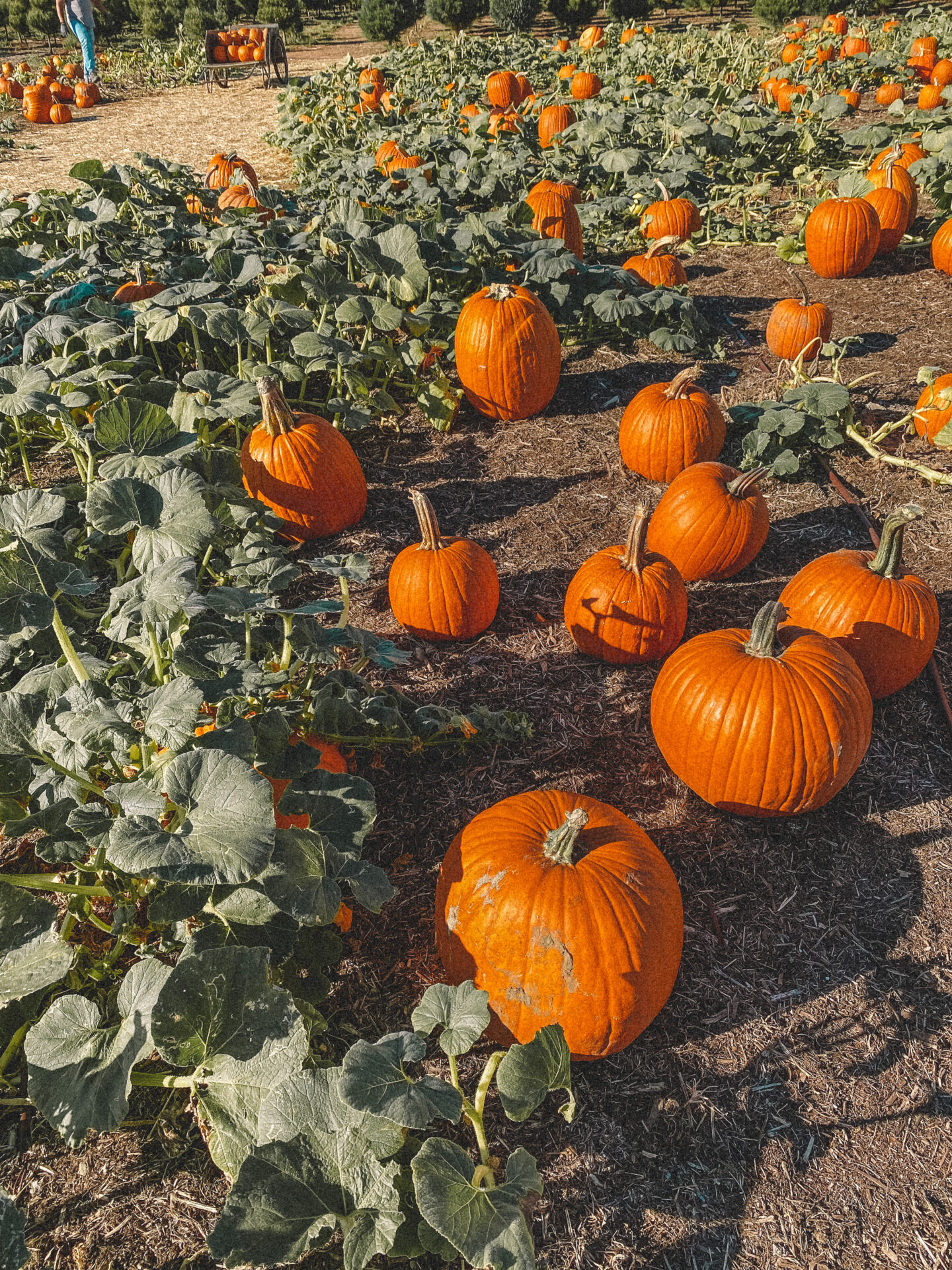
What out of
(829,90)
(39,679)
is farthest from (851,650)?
(829,90)

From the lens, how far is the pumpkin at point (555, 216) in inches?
240

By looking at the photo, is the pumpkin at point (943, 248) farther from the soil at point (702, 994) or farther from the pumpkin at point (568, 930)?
the pumpkin at point (568, 930)

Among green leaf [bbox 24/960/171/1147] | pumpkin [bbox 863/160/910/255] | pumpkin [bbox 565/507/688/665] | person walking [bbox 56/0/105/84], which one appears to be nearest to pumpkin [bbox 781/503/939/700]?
pumpkin [bbox 565/507/688/665]

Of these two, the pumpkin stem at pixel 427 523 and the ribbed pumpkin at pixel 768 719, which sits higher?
the pumpkin stem at pixel 427 523

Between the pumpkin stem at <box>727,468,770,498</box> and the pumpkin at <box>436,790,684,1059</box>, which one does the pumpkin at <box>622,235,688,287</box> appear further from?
the pumpkin at <box>436,790,684,1059</box>

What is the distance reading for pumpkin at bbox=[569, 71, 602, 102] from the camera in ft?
37.6

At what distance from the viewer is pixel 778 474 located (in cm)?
410

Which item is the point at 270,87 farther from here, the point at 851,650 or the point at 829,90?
the point at 851,650

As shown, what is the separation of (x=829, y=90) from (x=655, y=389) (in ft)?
31.8

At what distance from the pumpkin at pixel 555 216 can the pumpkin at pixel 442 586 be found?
3786 mm

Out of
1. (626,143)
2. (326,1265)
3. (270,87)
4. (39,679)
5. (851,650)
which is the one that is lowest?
(326,1265)

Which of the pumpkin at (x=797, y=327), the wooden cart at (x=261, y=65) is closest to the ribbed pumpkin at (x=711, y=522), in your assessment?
the pumpkin at (x=797, y=327)

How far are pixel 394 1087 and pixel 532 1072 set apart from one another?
26 cm

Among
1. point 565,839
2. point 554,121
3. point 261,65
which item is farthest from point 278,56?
point 565,839
